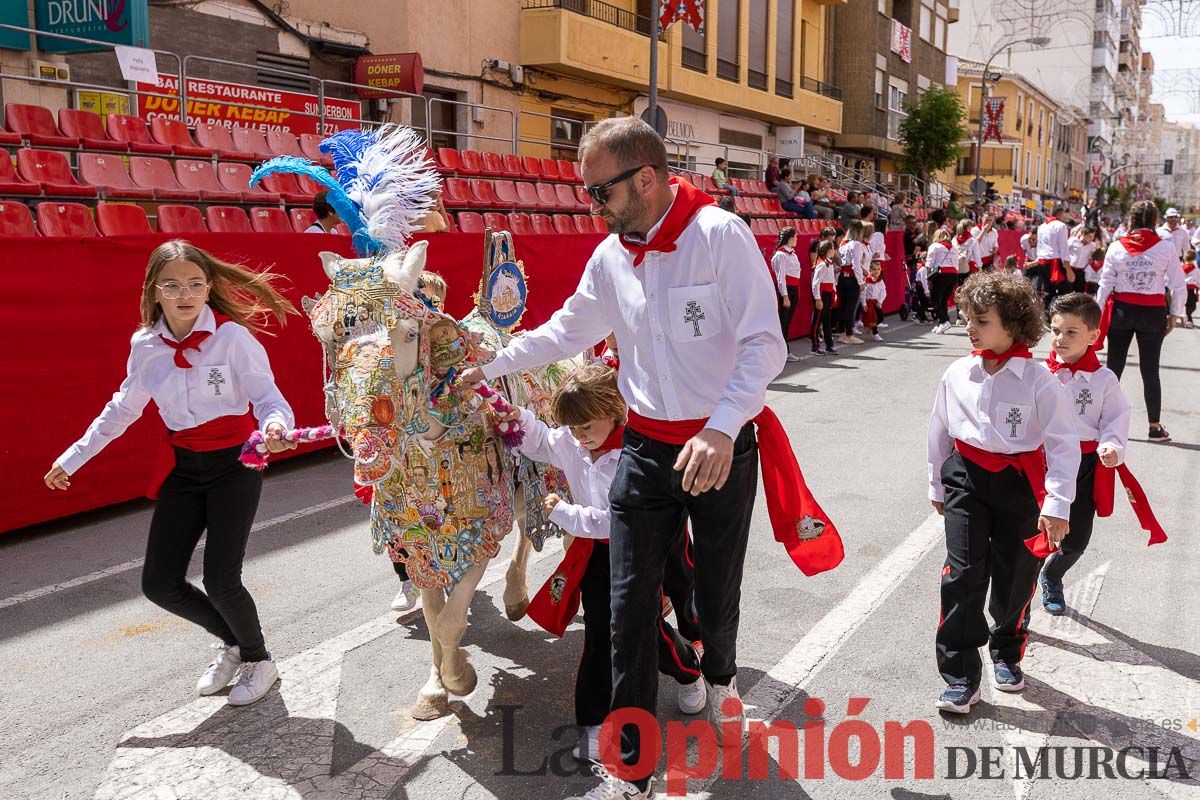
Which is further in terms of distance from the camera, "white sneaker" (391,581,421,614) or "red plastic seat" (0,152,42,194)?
"red plastic seat" (0,152,42,194)

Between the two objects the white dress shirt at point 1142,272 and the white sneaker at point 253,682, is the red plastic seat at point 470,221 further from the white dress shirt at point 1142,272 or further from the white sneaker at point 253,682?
the white sneaker at point 253,682

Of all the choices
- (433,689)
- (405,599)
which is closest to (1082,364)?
(433,689)

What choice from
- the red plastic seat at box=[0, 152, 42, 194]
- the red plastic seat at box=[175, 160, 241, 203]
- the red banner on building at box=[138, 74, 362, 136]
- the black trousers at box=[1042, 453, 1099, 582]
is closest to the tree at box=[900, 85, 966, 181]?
the red banner on building at box=[138, 74, 362, 136]

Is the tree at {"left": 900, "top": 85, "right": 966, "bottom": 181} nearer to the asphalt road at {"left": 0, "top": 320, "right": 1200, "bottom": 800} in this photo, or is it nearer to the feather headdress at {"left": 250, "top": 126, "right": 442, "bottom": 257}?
the asphalt road at {"left": 0, "top": 320, "right": 1200, "bottom": 800}

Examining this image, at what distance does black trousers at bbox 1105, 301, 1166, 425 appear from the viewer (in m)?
8.88

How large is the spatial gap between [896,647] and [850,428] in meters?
5.26

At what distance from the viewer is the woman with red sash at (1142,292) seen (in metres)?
8.77

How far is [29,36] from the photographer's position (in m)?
12.7

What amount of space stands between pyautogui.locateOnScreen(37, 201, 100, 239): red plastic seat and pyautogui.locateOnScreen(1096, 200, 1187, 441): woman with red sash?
8850 mm

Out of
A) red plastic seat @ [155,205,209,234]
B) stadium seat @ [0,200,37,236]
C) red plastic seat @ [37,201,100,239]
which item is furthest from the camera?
red plastic seat @ [155,205,209,234]

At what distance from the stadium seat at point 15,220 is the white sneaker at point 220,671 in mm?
Answer: 4880

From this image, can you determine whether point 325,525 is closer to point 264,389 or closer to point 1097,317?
point 264,389

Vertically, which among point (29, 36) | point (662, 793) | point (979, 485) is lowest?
point (662, 793)

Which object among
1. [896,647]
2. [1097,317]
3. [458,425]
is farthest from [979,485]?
[458,425]
